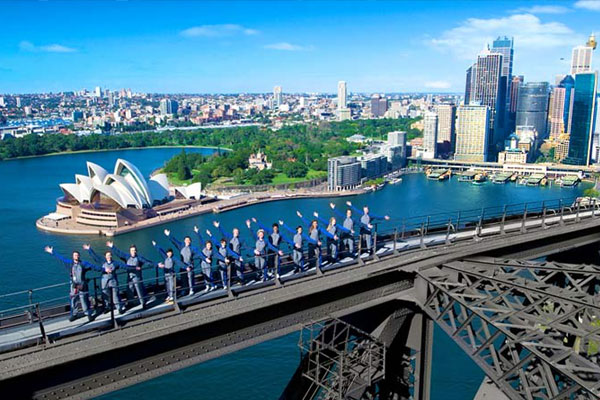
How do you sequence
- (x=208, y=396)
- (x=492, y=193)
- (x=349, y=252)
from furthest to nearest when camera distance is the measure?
(x=492, y=193)
(x=208, y=396)
(x=349, y=252)

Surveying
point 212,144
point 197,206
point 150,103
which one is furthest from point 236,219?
point 150,103

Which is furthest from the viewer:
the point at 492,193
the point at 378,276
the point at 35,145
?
the point at 35,145

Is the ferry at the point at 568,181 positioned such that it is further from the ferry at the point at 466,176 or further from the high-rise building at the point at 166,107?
the high-rise building at the point at 166,107

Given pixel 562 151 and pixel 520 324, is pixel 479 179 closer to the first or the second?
pixel 562 151

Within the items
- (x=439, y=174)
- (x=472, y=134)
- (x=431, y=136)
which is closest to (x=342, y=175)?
(x=439, y=174)

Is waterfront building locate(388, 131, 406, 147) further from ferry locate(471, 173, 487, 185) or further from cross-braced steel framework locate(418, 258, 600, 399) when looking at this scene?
cross-braced steel framework locate(418, 258, 600, 399)

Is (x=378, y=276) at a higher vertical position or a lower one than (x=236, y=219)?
higher

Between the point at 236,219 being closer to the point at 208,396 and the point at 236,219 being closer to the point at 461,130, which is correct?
the point at 208,396

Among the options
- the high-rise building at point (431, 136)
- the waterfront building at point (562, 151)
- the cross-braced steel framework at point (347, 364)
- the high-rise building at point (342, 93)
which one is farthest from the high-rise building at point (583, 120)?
the high-rise building at point (342, 93)
